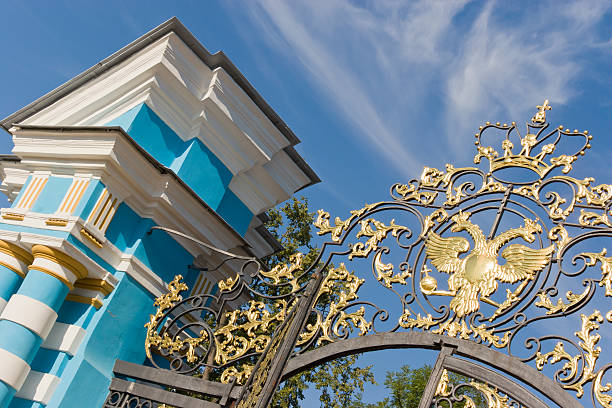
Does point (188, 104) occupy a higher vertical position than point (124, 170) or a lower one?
higher

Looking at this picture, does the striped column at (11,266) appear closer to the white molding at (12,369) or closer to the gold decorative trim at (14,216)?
the gold decorative trim at (14,216)

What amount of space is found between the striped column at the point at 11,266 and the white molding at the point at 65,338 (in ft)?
1.57

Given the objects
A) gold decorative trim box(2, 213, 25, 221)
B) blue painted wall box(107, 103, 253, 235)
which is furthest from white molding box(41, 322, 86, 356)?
blue painted wall box(107, 103, 253, 235)

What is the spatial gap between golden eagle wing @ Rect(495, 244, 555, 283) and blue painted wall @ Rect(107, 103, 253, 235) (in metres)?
2.83

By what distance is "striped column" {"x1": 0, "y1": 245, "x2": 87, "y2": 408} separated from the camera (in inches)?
177

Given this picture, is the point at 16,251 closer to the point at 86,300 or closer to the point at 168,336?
the point at 86,300

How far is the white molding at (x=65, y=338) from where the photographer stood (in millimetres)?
4801

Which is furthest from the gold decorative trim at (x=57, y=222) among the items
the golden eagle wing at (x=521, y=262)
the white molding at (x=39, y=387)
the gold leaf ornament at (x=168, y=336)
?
the golden eagle wing at (x=521, y=262)

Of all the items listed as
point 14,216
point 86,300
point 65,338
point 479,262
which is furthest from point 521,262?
point 14,216

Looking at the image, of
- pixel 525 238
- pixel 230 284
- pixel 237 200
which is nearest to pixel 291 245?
pixel 237 200

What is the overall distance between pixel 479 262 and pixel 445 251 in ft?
0.89

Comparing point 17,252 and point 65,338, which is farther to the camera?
point 17,252

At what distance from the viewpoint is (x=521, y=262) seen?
14.0 feet

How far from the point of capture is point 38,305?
15.5 ft
